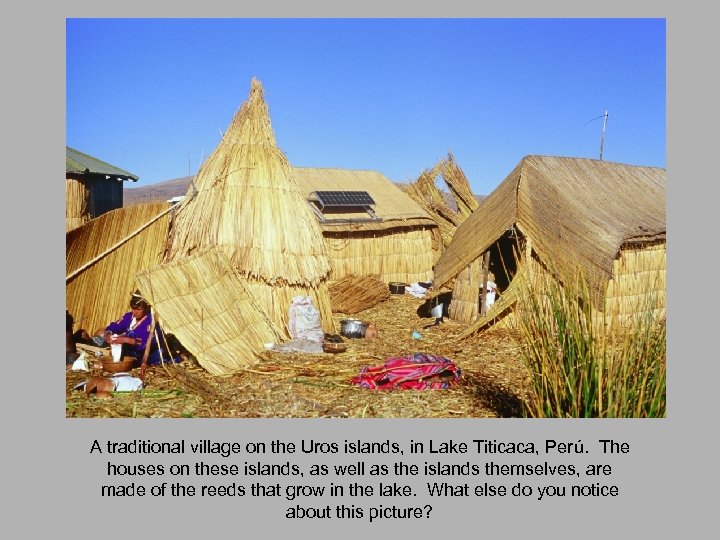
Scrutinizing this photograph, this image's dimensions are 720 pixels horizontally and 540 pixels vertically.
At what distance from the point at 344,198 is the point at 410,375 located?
35.6ft

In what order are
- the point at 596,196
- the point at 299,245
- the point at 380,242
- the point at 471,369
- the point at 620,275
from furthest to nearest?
the point at 380,242 → the point at 596,196 → the point at 620,275 → the point at 299,245 → the point at 471,369

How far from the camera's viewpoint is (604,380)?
5.03m

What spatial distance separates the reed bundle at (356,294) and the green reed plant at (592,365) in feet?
28.5

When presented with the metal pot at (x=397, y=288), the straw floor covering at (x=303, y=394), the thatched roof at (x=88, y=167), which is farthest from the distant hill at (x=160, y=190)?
the straw floor covering at (x=303, y=394)

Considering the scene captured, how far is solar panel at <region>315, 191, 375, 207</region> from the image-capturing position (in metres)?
17.6

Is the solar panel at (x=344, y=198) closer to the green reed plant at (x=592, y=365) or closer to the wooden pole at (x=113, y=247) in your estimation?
the wooden pole at (x=113, y=247)

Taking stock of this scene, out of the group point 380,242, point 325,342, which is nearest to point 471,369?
point 325,342

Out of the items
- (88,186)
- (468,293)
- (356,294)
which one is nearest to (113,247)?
(356,294)

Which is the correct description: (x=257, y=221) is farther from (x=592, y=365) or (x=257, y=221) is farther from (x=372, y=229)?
(x=372, y=229)

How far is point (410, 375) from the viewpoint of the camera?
301 inches

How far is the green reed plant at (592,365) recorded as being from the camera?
16.2ft

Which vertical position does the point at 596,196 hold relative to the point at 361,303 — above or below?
above

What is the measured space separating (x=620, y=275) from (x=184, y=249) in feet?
23.4

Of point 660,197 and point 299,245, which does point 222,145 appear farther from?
point 660,197
